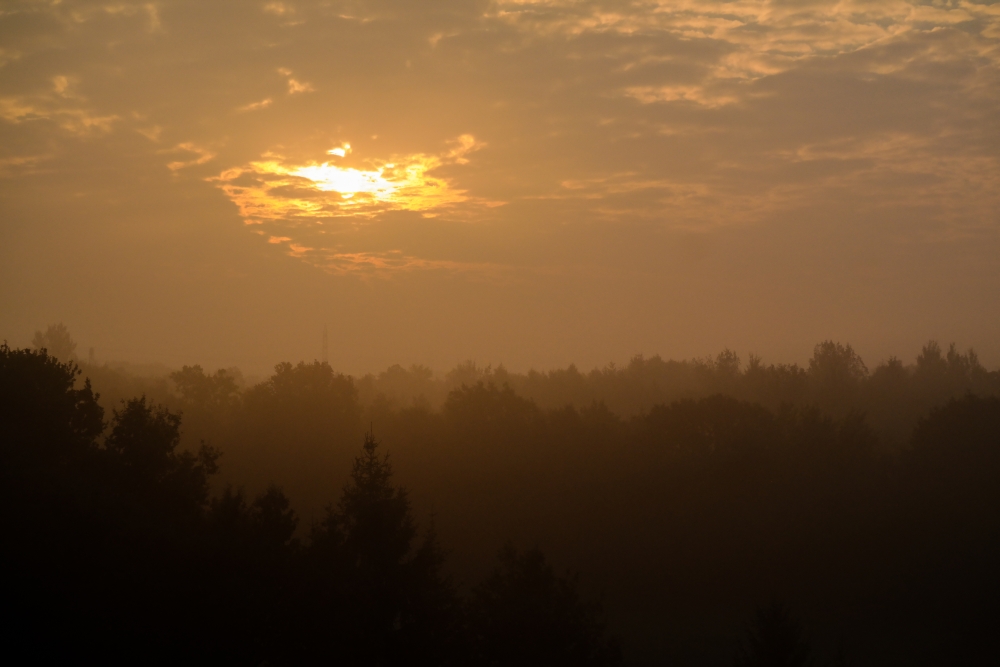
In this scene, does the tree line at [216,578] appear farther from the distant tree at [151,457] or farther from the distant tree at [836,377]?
the distant tree at [836,377]

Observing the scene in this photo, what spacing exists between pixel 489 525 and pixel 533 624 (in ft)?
95.4

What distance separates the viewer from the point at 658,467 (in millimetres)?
60812

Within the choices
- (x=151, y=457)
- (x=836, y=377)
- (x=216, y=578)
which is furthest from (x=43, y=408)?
(x=836, y=377)

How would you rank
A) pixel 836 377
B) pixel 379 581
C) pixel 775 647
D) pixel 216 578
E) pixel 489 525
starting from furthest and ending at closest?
pixel 836 377, pixel 489 525, pixel 775 647, pixel 379 581, pixel 216 578

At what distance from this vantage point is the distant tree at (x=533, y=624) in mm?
25656

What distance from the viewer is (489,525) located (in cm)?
5472

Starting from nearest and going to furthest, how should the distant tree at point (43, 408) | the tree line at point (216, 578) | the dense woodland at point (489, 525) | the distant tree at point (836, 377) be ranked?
the tree line at point (216, 578), the dense woodland at point (489, 525), the distant tree at point (43, 408), the distant tree at point (836, 377)

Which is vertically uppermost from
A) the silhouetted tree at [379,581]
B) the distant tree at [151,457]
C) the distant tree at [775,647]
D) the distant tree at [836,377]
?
the distant tree at [836,377]

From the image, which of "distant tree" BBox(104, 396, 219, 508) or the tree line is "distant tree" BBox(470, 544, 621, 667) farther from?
"distant tree" BBox(104, 396, 219, 508)

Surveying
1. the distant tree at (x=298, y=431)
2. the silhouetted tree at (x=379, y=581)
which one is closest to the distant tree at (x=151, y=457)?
the silhouetted tree at (x=379, y=581)

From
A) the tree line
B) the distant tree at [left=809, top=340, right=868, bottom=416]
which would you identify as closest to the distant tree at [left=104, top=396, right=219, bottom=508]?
the tree line

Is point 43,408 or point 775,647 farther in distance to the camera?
point 43,408

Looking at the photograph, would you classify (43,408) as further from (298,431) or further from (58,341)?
(58,341)

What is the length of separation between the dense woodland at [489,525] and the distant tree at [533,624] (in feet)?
0.27
